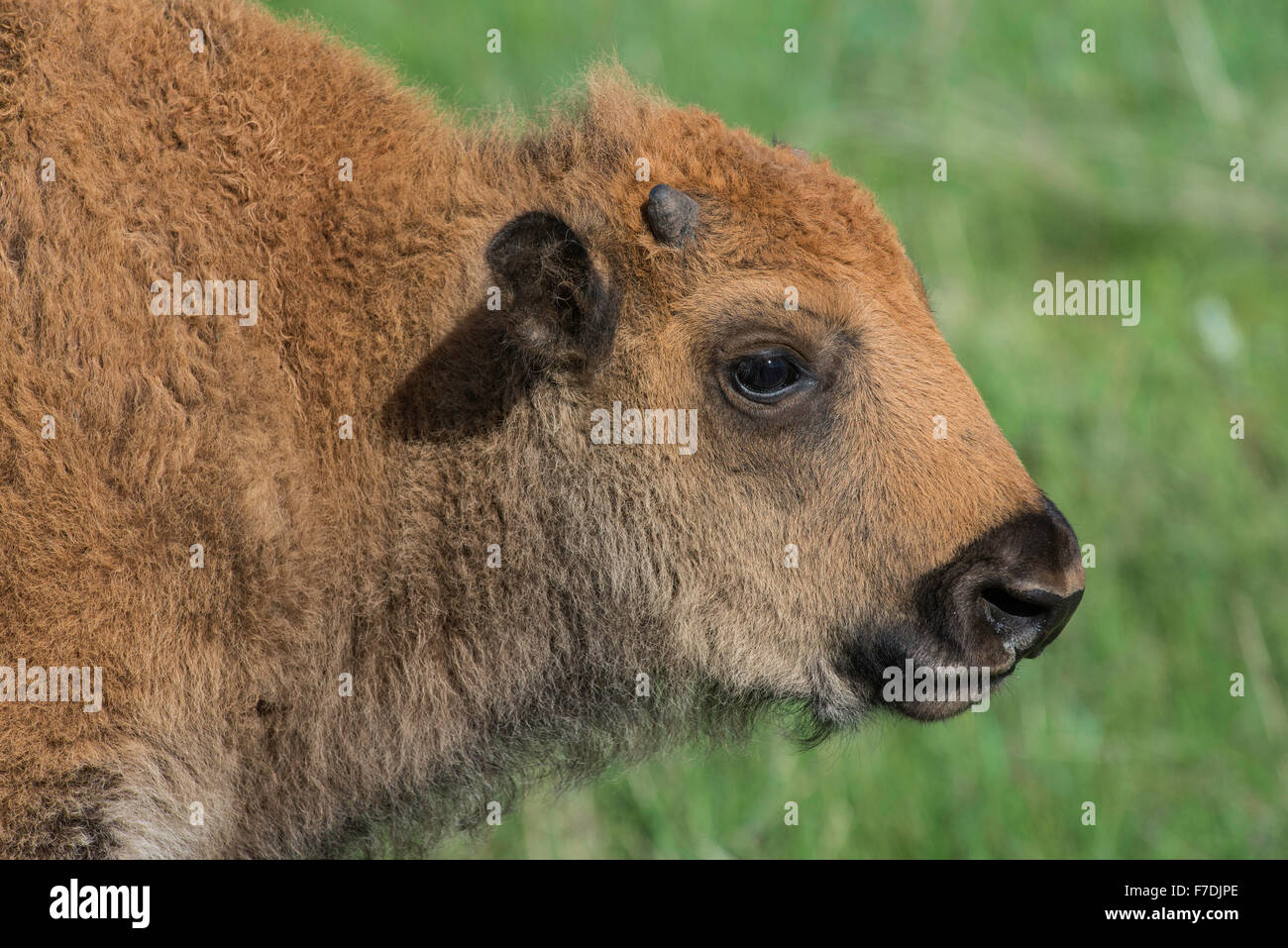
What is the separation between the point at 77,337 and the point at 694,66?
930 centimetres

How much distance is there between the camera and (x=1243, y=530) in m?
8.42

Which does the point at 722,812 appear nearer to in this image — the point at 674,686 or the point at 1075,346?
the point at 674,686

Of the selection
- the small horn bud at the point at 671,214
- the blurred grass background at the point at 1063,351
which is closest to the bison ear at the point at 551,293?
the small horn bud at the point at 671,214

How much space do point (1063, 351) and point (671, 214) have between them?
7101 millimetres

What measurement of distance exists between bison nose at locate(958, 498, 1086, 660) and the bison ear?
1483 millimetres

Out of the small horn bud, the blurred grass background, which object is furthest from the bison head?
the blurred grass background

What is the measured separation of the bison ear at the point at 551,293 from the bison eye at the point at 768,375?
1.52 ft

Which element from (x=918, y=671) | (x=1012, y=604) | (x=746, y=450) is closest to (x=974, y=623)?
(x=1012, y=604)

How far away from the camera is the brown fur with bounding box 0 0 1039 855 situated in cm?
418

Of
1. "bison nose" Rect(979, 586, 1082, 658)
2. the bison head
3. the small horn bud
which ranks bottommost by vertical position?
"bison nose" Rect(979, 586, 1082, 658)

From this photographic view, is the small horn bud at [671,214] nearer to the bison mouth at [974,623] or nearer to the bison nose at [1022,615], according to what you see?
the bison mouth at [974,623]

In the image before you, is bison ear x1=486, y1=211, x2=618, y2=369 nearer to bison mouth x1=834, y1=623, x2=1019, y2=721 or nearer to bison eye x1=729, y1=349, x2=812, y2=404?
bison eye x1=729, y1=349, x2=812, y2=404

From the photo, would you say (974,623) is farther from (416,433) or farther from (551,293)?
(416,433)

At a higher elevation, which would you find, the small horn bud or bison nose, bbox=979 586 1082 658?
the small horn bud
